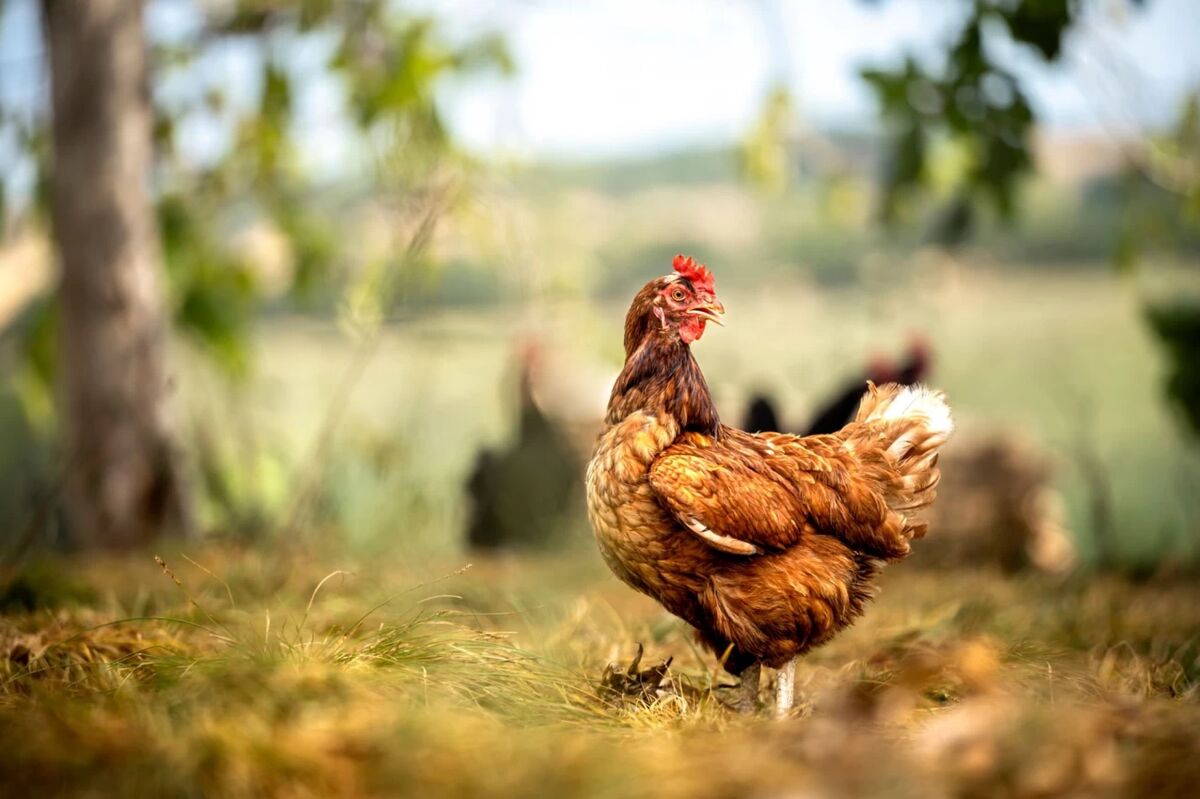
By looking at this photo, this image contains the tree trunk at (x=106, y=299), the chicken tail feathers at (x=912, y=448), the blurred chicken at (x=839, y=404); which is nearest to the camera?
the chicken tail feathers at (x=912, y=448)

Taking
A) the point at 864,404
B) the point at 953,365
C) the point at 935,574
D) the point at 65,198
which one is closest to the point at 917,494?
the point at 864,404

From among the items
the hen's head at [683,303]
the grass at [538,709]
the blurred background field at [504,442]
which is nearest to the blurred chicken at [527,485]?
the blurred background field at [504,442]

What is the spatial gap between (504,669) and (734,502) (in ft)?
2.03

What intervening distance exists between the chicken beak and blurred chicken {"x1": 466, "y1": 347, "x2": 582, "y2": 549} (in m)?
4.22

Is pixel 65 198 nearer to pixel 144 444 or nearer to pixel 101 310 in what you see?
pixel 101 310

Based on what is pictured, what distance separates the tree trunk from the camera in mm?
5641

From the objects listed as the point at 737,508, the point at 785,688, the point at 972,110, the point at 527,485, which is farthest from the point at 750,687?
the point at 527,485

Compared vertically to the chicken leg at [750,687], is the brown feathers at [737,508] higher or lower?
higher

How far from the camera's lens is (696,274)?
2582mm

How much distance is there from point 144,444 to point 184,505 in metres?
0.39

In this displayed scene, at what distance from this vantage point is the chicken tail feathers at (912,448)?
2.69m

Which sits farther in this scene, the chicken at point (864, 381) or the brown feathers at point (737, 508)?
the chicken at point (864, 381)

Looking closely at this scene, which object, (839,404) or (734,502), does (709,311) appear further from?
(839,404)

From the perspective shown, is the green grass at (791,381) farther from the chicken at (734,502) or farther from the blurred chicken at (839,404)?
the chicken at (734,502)
